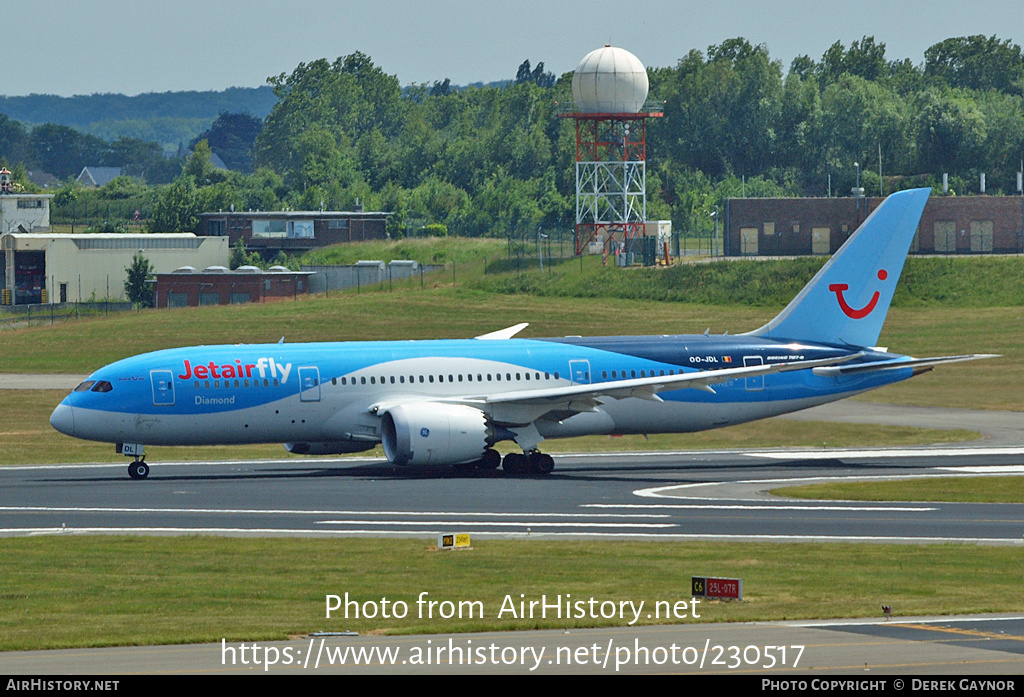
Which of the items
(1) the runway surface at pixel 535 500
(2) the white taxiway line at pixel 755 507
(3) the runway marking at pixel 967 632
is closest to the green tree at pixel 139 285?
(1) the runway surface at pixel 535 500

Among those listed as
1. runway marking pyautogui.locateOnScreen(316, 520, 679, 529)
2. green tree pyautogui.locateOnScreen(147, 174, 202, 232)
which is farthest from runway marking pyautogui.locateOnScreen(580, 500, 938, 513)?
green tree pyautogui.locateOnScreen(147, 174, 202, 232)

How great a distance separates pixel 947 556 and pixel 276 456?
32967mm

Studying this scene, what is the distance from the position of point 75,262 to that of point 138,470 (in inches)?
3926

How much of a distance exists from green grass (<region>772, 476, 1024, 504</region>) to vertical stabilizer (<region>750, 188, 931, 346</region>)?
9058 millimetres

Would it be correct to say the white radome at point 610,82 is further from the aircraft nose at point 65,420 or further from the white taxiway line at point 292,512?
the white taxiway line at point 292,512

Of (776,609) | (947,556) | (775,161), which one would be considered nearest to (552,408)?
(947,556)

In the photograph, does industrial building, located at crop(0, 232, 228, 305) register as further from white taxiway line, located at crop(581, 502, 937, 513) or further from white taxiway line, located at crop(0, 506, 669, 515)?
white taxiway line, located at crop(581, 502, 937, 513)

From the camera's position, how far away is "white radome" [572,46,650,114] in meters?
133

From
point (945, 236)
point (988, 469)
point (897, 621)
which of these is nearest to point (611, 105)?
point (945, 236)

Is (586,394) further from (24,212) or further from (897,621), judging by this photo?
(24,212)

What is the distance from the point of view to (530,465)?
1989 inches

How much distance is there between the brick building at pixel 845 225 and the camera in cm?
12244

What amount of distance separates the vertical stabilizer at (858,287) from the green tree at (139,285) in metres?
92.6
